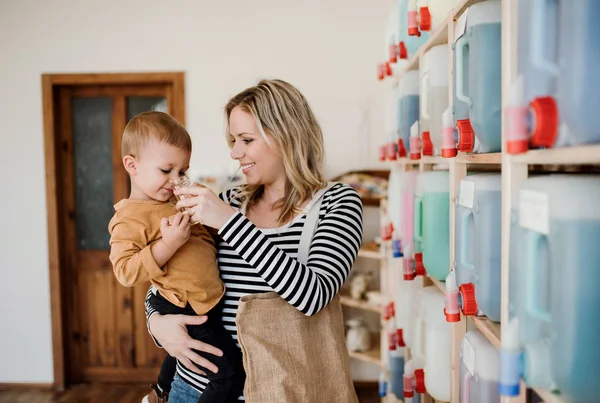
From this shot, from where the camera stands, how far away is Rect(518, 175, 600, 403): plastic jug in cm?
82

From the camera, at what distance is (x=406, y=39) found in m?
2.23

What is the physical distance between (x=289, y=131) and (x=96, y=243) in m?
3.16

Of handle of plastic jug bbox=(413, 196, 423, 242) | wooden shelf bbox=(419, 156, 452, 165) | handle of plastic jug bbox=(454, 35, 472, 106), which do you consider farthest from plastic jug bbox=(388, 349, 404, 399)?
handle of plastic jug bbox=(454, 35, 472, 106)

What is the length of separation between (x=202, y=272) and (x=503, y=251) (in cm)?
74

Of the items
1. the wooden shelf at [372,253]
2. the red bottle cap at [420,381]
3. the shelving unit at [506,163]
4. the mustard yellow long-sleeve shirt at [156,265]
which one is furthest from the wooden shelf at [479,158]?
the wooden shelf at [372,253]

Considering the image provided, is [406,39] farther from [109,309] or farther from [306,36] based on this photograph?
[109,309]

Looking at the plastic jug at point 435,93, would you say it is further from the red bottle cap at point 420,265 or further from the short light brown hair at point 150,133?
the short light brown hair at point 150,133

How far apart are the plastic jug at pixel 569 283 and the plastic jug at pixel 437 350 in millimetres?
869

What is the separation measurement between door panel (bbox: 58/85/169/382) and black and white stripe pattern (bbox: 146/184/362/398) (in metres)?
2.78

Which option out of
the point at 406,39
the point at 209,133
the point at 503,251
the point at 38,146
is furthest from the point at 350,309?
the point at 503,251

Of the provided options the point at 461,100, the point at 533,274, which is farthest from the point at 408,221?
the point at 533,274

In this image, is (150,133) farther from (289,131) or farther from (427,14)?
(427,14)

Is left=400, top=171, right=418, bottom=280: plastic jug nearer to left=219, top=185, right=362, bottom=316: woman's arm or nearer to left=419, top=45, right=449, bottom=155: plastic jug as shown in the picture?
left=419, top=45, right=449, bottom=155: plastic jug

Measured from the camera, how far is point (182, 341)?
1451mm
